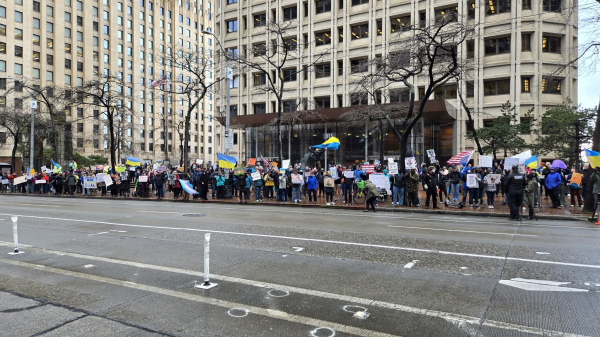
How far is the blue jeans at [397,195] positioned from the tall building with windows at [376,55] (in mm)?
15760

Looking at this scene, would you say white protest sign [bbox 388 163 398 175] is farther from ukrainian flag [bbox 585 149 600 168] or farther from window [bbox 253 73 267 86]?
window [bbox 253 73 267 86]

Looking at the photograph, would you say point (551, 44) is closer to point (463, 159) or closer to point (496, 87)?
point (496, 87)

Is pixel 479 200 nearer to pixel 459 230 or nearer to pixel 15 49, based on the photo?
pixel 459 230

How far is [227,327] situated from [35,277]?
401 cm

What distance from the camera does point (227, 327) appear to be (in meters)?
4.33

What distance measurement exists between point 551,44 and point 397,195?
105ft

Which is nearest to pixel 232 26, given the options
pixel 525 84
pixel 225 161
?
pixel 225 161

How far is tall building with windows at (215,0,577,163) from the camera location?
125 ft

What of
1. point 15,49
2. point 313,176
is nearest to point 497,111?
point 313,176

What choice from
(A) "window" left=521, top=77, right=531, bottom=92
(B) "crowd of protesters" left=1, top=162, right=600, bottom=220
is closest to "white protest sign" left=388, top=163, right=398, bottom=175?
(B) "crowd of protesters" left=1, top=162, right=600, bottom=220

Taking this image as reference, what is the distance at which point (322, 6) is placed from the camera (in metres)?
46.8

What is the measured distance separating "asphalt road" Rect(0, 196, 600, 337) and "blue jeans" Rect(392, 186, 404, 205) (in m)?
7.85

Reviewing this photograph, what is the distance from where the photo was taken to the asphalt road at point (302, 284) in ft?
14.4

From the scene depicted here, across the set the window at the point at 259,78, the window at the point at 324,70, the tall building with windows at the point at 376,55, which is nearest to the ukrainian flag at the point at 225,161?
the tall building with windows at the point at 376,55
